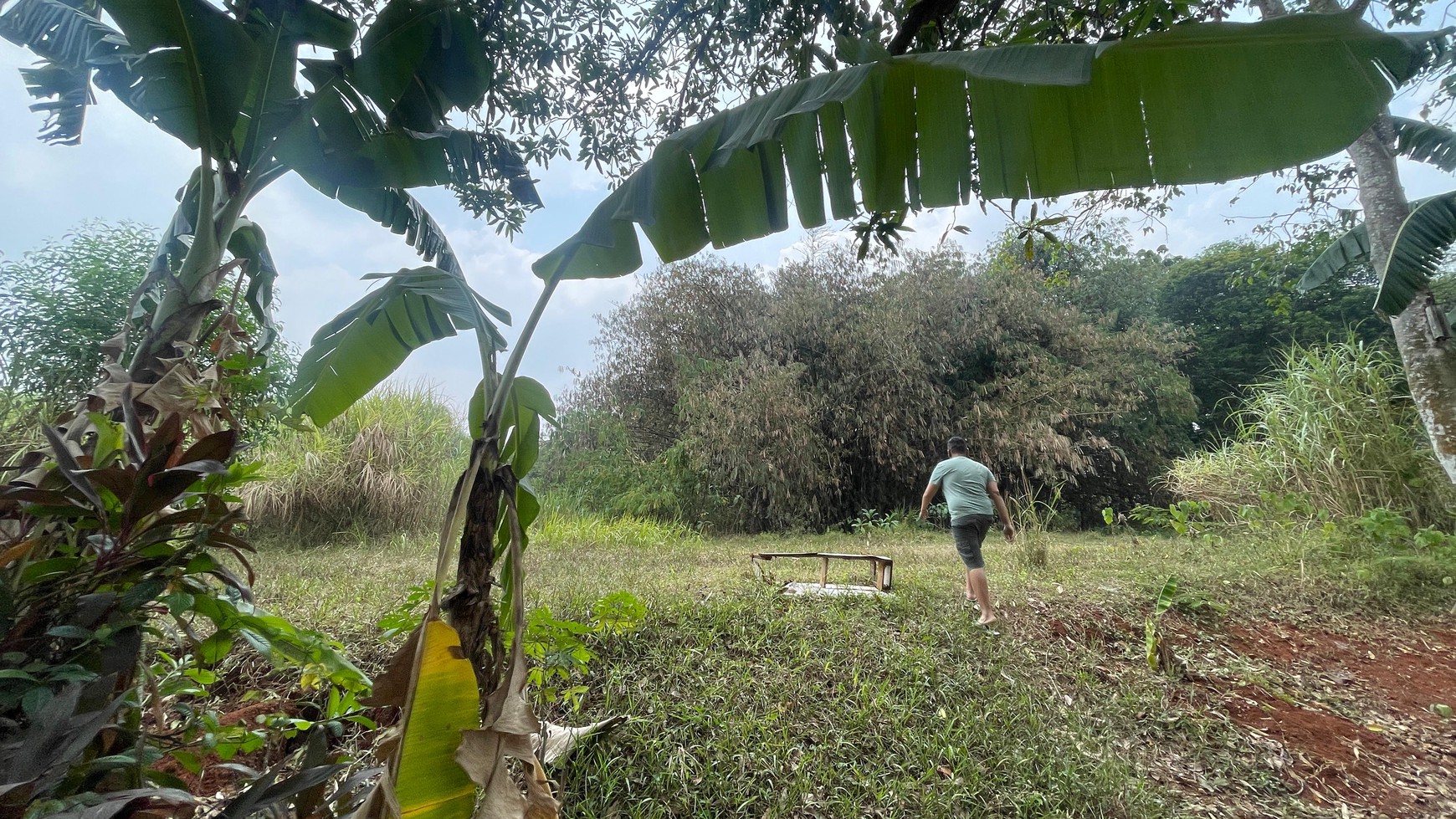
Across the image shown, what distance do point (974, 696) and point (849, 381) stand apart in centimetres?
714

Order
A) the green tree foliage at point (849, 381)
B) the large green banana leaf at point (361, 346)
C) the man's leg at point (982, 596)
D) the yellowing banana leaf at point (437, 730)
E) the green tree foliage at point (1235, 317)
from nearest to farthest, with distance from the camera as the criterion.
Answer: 1. the yellowing banana leaf at point (437, 730)
2. the large green banana leaf at point (361, 346)
3. the man's leg at point (982, 596)
4. the green tree foliage at point (849, 381)
5. the green tree foliage at point (1235, 317)

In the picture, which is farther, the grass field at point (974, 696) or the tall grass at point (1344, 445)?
the tall grass at point (1344, 445)

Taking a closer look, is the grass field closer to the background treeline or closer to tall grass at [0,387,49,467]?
tall grass at [0,387,49,467]

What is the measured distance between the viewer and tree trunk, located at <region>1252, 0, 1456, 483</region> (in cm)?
425

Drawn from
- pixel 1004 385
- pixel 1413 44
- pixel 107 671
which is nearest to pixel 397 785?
pixel 107 671

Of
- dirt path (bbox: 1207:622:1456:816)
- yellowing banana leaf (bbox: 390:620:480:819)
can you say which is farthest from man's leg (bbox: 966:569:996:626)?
yellowing banana leaf (bbox: 390:620:480:819)

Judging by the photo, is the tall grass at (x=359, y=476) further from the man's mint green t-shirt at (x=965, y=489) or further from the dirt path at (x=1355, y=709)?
the dirt path at (x=1355, y=709)

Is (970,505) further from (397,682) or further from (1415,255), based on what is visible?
(397,682)

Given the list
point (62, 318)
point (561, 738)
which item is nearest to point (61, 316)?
point (62, 318)

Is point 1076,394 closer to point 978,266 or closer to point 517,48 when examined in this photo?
point 978,266

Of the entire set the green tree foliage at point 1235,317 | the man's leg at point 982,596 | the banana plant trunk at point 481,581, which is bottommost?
the man's leg at point 982,596

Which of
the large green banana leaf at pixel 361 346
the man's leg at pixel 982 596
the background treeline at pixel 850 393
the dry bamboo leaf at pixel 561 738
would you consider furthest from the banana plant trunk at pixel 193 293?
the background treeline at pixel 850 393

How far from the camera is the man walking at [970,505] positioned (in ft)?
12.6

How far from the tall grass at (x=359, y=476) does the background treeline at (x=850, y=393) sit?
2593 mm
